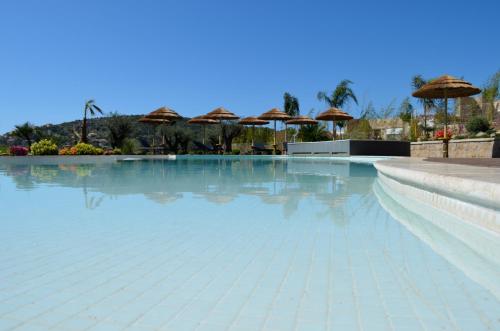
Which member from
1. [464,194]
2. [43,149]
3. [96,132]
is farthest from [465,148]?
[96,132]

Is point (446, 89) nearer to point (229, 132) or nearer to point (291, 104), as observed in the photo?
point (229, 132)

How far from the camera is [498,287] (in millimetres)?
2080

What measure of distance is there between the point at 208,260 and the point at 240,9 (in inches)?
827

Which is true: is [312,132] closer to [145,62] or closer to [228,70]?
[228,70]

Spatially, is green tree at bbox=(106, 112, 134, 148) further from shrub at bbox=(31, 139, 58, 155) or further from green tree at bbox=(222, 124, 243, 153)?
shrub at bbox=(31, 139, 58, 155)

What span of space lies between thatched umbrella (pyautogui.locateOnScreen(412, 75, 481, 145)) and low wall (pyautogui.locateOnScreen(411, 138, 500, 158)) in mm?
976

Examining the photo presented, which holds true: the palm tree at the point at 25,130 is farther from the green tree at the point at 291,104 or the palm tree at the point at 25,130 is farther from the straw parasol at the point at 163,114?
the green tree at the point at 291,104

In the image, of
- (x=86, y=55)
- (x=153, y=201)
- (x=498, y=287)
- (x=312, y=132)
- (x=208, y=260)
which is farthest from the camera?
(x=312, y=132)

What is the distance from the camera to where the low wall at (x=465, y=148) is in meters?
11.8

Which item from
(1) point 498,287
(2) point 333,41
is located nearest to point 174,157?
(2) point 333,41

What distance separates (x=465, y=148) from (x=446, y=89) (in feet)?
7.05

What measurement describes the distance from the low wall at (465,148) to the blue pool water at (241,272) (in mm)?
8958

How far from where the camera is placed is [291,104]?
34000 millimetres

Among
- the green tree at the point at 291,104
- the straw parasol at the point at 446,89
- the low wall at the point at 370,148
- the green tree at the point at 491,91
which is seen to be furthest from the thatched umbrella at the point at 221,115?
the green tree at the point at 491,91
